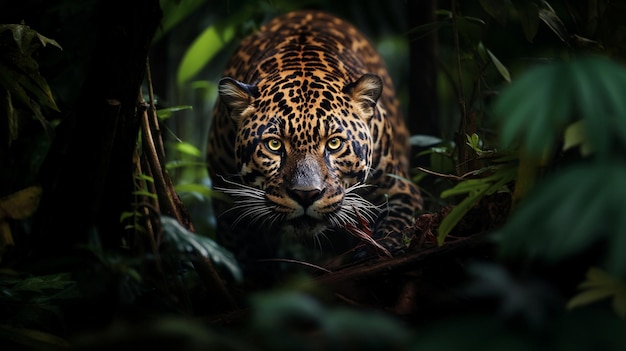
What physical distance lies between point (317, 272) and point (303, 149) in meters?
0.90

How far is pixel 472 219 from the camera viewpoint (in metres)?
2.81

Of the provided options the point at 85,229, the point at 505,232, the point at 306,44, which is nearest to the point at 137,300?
the point at 85,229

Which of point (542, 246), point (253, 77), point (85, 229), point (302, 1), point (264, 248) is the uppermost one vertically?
point (302, 1)

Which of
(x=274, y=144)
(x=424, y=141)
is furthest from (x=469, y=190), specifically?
(x=424, y=141)

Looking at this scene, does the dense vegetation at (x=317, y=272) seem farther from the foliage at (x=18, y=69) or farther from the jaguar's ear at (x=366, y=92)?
the jaguar's ear at (x=366, y=92)

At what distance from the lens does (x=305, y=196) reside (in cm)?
390

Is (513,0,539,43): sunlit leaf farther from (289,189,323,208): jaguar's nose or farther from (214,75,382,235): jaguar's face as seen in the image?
(289,189,323,208): jaguar's nose

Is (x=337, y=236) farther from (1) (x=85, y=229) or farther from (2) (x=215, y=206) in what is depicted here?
(1) (x=85, y=229)

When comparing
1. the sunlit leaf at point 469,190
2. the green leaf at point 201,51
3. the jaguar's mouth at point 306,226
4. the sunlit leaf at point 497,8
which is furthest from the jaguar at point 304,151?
the sunlit leaf at point 469,190

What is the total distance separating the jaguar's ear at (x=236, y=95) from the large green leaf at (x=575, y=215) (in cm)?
287

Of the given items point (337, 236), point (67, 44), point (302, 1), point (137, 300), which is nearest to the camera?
point (137, 300)

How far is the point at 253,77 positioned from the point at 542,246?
347 centimetres

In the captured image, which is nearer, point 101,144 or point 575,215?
point 575,215

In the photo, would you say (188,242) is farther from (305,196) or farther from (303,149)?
(303,149)
